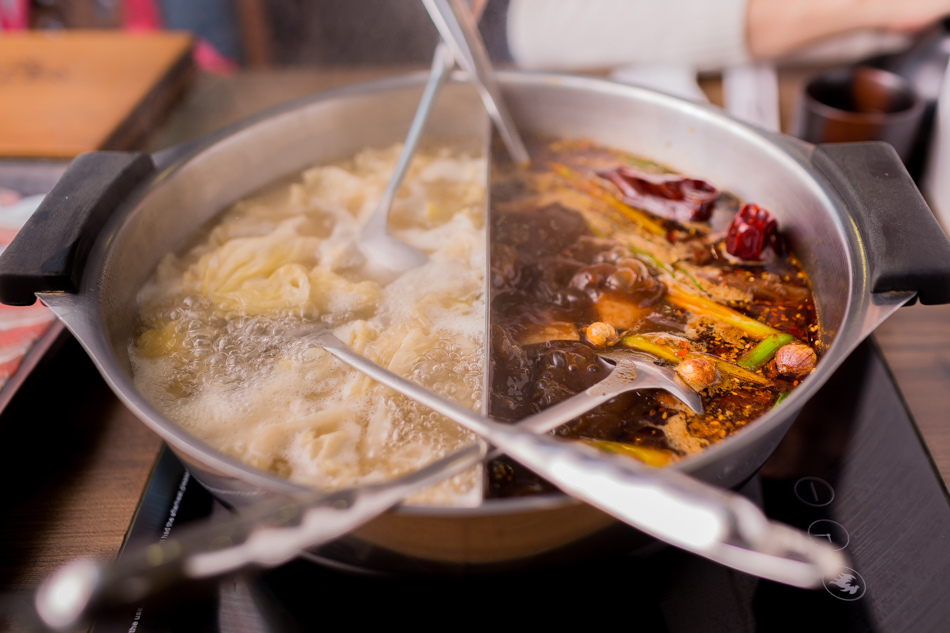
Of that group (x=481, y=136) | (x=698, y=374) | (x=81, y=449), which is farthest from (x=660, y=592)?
(x=481, y=136)

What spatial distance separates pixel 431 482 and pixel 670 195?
1342 mm

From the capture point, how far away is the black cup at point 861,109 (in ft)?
6.73

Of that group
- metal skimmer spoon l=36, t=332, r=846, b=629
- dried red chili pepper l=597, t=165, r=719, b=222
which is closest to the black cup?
dried red chili pepper l=597, t=165, r=719, b=222

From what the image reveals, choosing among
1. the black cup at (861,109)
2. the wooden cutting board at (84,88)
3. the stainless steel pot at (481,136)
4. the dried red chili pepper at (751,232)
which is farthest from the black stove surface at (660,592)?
the wooden cutting board at (84,88)

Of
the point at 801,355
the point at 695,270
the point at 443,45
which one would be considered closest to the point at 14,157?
the point at 443,45

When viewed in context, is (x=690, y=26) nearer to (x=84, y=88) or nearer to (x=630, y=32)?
(x=630, y=32)

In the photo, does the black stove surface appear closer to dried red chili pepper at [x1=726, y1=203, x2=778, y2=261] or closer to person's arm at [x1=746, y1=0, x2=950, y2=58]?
dried red chili pepper at [x1=726, y1=203, x2=778, y2=261]

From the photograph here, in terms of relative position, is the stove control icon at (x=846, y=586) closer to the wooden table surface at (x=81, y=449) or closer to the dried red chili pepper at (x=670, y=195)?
the wooden table surface at (x=81, y=449)

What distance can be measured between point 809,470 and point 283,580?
115 centimetres

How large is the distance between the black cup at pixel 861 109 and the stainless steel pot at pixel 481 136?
1.61ft

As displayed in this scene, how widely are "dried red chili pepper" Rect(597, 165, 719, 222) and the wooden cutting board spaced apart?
6.03 ft

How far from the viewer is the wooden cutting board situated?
7.50 ft

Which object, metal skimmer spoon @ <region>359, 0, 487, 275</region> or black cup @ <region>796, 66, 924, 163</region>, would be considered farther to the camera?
black cup @ <region>796, 66, 924, 163</region>

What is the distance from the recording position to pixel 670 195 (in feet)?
6.28
